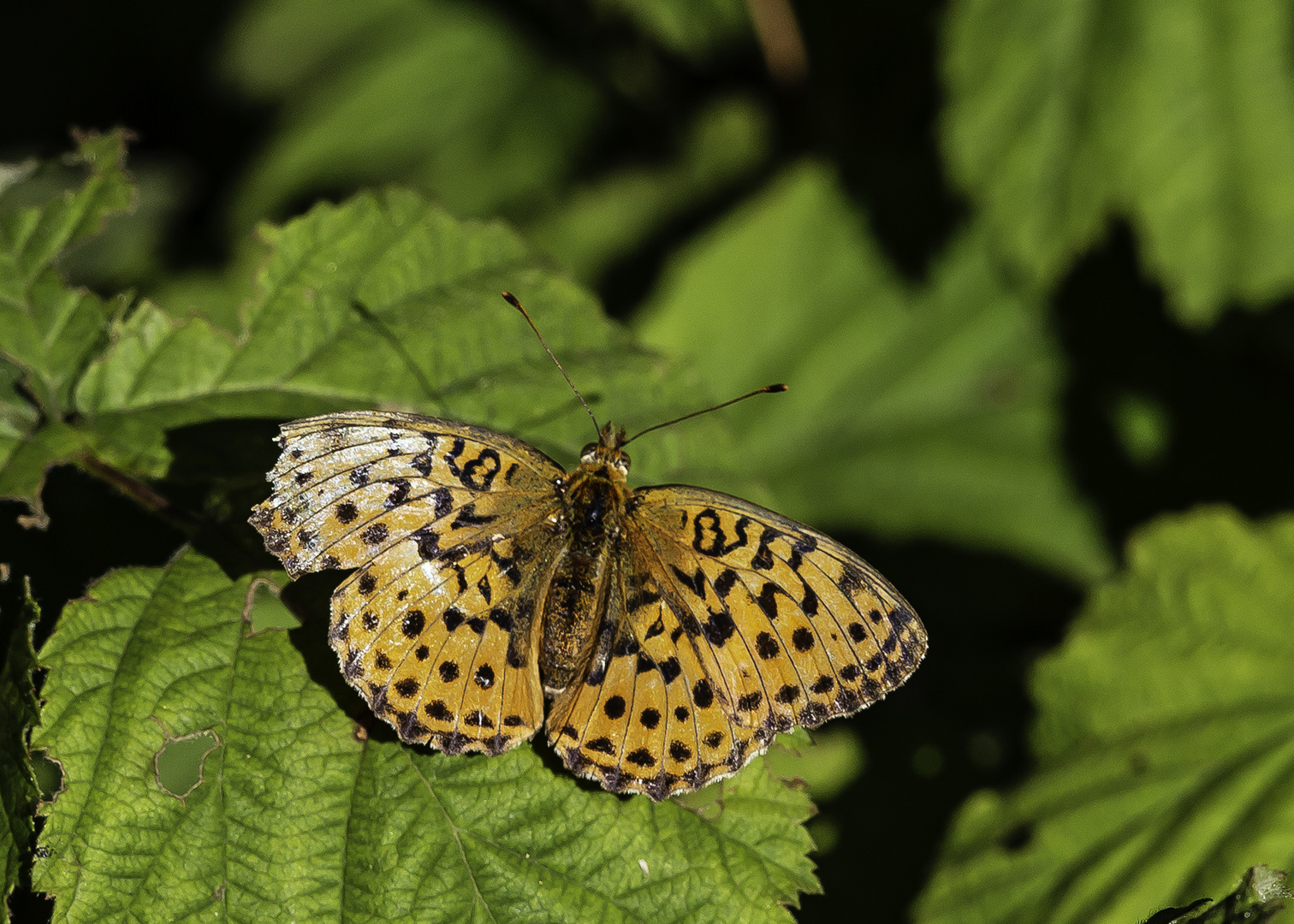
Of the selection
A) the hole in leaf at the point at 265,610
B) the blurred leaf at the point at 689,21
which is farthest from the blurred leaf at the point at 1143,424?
the hole in leaf at the point at 265,610

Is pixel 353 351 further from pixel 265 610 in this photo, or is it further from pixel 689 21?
pixel 689 21

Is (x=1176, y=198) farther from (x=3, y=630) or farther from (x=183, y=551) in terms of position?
(x=3, y=630)

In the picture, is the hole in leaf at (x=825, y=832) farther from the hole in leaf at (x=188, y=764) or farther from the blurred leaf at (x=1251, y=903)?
the hole in leaf at (x=188, y=764)

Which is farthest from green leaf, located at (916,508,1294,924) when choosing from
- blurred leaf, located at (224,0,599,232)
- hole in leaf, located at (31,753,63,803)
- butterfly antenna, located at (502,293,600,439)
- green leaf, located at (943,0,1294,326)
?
blurred leaf, located at (224,0,599,232)

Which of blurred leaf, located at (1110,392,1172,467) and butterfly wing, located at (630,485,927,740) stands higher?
blurred leaf, located at (1110,392,1172,467)

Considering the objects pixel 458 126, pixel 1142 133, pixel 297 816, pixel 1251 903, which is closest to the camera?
pixel 1251 903

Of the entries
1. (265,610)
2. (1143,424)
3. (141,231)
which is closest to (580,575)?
(265,610)

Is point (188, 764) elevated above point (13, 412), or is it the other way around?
point (13, 412)

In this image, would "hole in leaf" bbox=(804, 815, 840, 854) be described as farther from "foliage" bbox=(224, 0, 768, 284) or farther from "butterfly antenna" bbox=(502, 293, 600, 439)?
"foliage" bbox=(224, 0, 768, 284)
